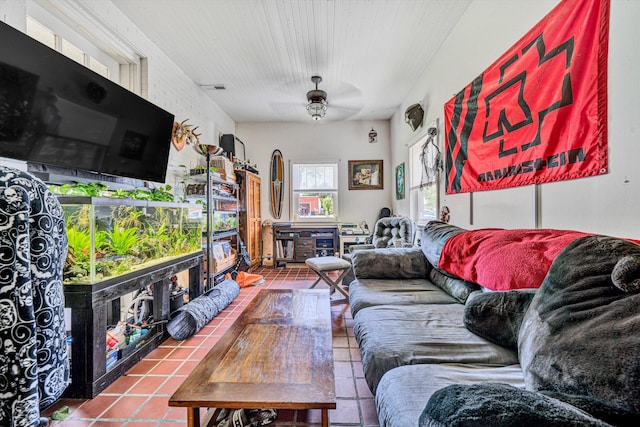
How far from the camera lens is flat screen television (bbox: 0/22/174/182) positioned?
4.96 ft

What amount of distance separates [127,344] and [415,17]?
135 inches

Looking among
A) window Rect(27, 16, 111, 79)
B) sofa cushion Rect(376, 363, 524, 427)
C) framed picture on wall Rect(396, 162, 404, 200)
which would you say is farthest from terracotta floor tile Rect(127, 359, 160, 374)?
framed picture on wall Rect(396, 162, 404, 200)

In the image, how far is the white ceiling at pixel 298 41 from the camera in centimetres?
242

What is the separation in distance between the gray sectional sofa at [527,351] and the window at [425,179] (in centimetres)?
181

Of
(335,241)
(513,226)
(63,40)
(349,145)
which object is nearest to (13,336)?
(63,40)

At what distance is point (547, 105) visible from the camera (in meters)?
1.51

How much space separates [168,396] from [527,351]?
173 cm

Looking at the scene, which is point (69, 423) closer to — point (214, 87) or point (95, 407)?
point (95, 407)

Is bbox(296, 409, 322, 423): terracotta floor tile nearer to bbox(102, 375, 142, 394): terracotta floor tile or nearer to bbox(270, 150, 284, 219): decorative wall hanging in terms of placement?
bbox(102, 375, 142, 394): terracotta floor tile

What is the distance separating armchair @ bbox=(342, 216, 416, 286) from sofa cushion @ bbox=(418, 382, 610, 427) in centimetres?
275

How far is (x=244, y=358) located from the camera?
119cm

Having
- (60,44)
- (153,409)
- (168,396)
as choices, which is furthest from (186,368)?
(60,44)

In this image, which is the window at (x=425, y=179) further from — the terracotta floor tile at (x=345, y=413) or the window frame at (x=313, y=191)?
the terracotta floor tile at (x=345, y=413)

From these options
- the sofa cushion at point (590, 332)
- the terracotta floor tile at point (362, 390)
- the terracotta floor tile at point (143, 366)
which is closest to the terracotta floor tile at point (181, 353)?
the terracotta floor tile at point (143, 366)
